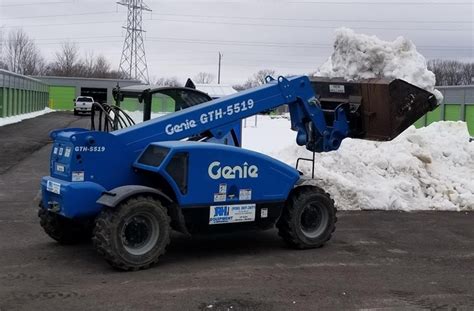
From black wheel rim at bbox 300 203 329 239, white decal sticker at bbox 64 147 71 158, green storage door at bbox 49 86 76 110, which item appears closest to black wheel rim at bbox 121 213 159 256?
white decal sticker at bbox 64 147 71 158

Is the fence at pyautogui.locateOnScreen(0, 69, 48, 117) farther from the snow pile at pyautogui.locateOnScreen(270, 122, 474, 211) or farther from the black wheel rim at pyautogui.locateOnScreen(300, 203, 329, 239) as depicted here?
the black wheel rim at pyautogui.locateOnScreen(300, 203, 329, 239)

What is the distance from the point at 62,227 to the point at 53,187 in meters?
1.03

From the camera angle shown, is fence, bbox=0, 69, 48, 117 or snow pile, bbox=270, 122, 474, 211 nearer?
snow pile, bbox=270, 122, 474, 211

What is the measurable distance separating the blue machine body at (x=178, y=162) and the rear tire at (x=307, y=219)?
227 mm

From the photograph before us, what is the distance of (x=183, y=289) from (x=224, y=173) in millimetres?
1763

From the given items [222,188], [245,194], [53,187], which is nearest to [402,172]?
[245,194]

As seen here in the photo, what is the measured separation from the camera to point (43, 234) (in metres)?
8.83

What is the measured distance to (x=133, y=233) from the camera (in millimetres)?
6949

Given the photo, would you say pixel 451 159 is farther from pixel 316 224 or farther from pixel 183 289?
pixel 183 289

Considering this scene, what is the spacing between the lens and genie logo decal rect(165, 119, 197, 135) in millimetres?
7699

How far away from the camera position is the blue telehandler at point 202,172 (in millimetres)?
6961

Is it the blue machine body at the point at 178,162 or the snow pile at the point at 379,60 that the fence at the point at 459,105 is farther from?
→ the blue machine body at the point at 178,162

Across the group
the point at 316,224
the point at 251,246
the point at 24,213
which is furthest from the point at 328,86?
the point at 24,213

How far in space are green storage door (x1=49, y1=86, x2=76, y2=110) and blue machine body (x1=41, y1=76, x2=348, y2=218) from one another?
238 feet
